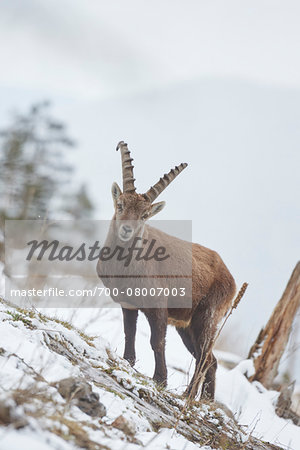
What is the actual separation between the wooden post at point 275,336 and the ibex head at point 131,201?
5.03m

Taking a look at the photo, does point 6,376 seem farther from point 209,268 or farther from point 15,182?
point 15,182

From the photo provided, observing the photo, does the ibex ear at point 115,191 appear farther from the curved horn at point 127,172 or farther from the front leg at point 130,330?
Result: the front leg at point 130,330

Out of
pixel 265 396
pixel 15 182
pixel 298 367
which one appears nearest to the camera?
pixel 265 396

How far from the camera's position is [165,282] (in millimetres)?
7070

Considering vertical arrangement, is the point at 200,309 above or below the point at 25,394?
below

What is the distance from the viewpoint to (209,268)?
8.05 m

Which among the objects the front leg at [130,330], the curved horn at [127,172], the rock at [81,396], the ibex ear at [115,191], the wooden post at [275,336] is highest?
the curved horn at [127,172]

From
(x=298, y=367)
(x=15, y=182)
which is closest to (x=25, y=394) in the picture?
(x=298, y=367)

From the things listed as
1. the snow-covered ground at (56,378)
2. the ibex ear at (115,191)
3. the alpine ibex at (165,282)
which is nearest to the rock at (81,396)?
the snow-covered ground at (56,378)

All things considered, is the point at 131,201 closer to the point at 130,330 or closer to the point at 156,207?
the point at 156,207

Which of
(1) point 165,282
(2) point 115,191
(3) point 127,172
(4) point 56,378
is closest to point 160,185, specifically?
(3) point 127,172

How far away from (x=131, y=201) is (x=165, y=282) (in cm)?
133

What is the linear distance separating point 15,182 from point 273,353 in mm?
18356

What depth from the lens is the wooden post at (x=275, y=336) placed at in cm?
1077
